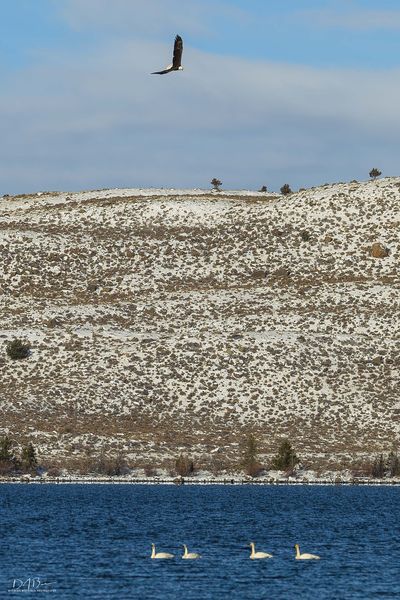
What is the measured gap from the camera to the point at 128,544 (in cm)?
5638

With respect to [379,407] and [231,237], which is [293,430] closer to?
[379,407]

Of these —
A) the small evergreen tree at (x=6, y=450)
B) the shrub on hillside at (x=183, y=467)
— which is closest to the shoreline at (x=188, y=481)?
the shrub on hillside at (x=183, y=467)

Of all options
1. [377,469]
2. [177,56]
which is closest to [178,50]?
[177,56]

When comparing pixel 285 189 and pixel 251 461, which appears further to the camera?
pixel 285 189

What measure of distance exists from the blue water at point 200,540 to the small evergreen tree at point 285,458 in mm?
1543

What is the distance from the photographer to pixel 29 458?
89.6 metres

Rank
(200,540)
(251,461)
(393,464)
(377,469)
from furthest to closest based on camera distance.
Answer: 1. (393,464)
2. (377,469)
3. (251,461)
4. (200,540)

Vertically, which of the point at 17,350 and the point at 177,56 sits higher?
the point at 177,56

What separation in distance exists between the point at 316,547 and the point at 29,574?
14.7 meters

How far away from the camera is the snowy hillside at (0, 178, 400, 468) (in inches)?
3932

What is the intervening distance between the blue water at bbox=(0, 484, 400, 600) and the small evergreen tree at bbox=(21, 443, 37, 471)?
1.40m

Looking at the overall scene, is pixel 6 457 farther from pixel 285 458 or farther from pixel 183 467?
pixel 285 458

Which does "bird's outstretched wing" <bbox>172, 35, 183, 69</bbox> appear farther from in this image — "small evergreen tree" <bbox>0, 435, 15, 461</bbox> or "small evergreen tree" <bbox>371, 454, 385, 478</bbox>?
"small evergreen tree" <bbox>371, 454, 385, 478</bbox>

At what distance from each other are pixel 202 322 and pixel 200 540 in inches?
2281
